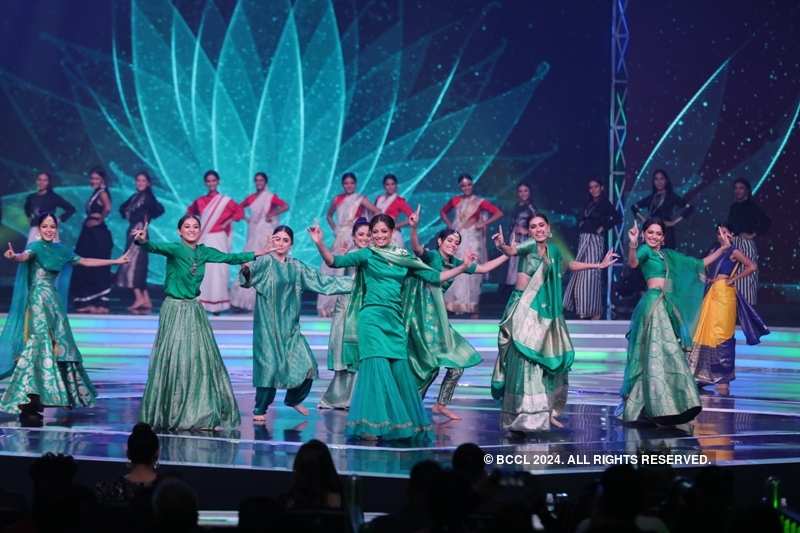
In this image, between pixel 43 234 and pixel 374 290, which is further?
pixel 43 234

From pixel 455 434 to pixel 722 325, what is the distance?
362 cm

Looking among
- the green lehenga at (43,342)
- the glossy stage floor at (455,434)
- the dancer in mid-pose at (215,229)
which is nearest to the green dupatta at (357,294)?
the glossy stage floor at (455,434)

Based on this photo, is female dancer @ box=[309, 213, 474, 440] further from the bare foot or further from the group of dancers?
the bare foot

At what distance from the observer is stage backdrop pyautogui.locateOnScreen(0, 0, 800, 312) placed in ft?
48.6

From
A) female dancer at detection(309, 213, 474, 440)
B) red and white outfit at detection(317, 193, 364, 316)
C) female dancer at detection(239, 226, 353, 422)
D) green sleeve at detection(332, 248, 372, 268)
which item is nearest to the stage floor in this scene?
female dancer at detection(309, 213, 474, 440)

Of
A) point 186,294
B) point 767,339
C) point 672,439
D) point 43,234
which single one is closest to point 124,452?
point 186,294

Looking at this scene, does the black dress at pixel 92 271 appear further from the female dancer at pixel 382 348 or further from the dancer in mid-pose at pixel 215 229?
the female dancer at pixel 382 348

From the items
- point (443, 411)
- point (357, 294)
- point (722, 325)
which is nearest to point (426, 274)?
point (357, 294)

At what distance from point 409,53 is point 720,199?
400 centimetres

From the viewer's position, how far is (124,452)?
21.6 ft

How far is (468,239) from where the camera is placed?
525 inches

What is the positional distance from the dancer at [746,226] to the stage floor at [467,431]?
0.81 meters

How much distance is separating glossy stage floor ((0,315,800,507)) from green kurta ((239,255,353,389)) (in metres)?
0.31

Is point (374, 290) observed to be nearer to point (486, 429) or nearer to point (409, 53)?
point (486, 429)
